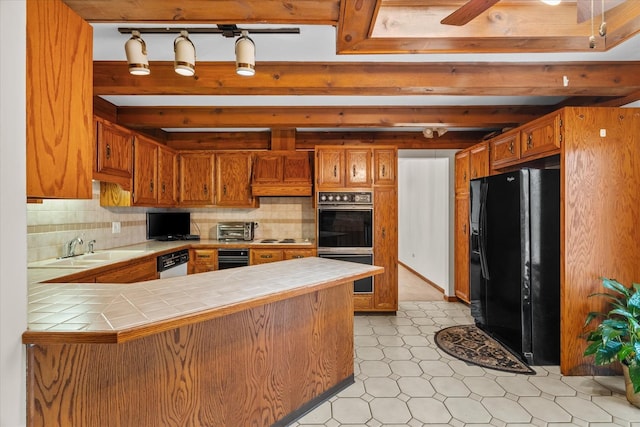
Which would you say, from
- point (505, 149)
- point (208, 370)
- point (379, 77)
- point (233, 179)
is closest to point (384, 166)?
point (505, 149)

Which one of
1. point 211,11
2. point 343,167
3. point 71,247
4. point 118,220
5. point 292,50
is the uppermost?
point 292,50

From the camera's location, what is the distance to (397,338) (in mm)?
3465

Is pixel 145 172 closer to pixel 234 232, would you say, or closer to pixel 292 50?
pixel 234 232

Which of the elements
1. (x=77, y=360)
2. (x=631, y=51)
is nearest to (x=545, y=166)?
(x=631, y=51)

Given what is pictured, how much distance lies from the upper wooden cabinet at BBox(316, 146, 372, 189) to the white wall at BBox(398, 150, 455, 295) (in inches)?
38.2

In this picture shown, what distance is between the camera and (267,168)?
4.55 m

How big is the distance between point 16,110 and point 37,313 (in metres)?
0.84

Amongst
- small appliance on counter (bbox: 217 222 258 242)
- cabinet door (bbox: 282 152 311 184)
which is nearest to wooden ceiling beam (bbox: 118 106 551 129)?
cabinet door (bbox: 282 152 311 184)

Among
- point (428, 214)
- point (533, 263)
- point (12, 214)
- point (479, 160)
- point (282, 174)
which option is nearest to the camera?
point (12, 214)

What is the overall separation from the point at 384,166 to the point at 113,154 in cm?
303

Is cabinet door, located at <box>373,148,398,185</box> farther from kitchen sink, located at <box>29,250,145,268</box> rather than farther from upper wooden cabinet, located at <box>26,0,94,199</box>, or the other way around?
upper wooden cabinet, located at <box>26,0,94,199</box>

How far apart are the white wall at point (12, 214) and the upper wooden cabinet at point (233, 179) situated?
3323 millimetres

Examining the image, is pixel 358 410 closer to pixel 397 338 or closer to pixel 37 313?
pixel 397 338

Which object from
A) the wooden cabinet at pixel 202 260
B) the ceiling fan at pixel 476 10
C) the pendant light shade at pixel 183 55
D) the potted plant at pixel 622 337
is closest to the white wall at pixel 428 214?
the potted plant at pixel 622 337
